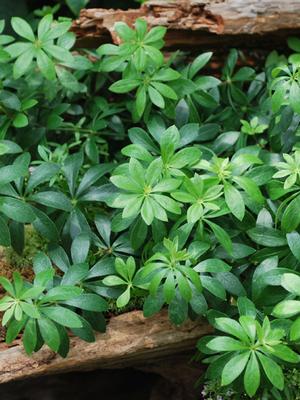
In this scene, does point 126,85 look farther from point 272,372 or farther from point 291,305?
point 272,372

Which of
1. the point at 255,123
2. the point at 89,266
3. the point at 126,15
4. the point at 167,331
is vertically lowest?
the point at 167,331

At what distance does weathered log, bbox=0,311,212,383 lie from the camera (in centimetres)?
234

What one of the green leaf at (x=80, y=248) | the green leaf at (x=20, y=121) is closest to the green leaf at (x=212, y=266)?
the green leaf at (x=80, y=248)

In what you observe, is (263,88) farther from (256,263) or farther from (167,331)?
(167,331)

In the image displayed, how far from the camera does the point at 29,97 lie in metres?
2.91

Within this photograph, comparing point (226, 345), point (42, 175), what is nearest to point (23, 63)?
point (42, 175)

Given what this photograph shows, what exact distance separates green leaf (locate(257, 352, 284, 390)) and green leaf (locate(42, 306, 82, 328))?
0.60 m

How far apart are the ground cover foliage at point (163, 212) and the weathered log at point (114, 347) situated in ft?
0.29

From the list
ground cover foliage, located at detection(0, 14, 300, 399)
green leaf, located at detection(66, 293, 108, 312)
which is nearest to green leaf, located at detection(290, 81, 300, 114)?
ground cover foliage, located at detection(0, 14, 300, 399)

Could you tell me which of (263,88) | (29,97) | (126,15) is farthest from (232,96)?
(29,97)

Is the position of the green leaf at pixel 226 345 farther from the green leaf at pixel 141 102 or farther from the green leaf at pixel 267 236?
the green leaf at pixel 141 102

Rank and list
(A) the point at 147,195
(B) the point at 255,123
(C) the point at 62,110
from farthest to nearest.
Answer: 1. (C) the point at 62,110
2. (B) the point at 255,123
3. (A) the point at 147,195

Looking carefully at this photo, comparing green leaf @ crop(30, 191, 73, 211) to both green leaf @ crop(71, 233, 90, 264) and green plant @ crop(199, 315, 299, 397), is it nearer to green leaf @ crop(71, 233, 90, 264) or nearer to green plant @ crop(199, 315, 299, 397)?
green leaf @ crop(71, 233, 90, 264)

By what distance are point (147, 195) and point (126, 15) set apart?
116cm
